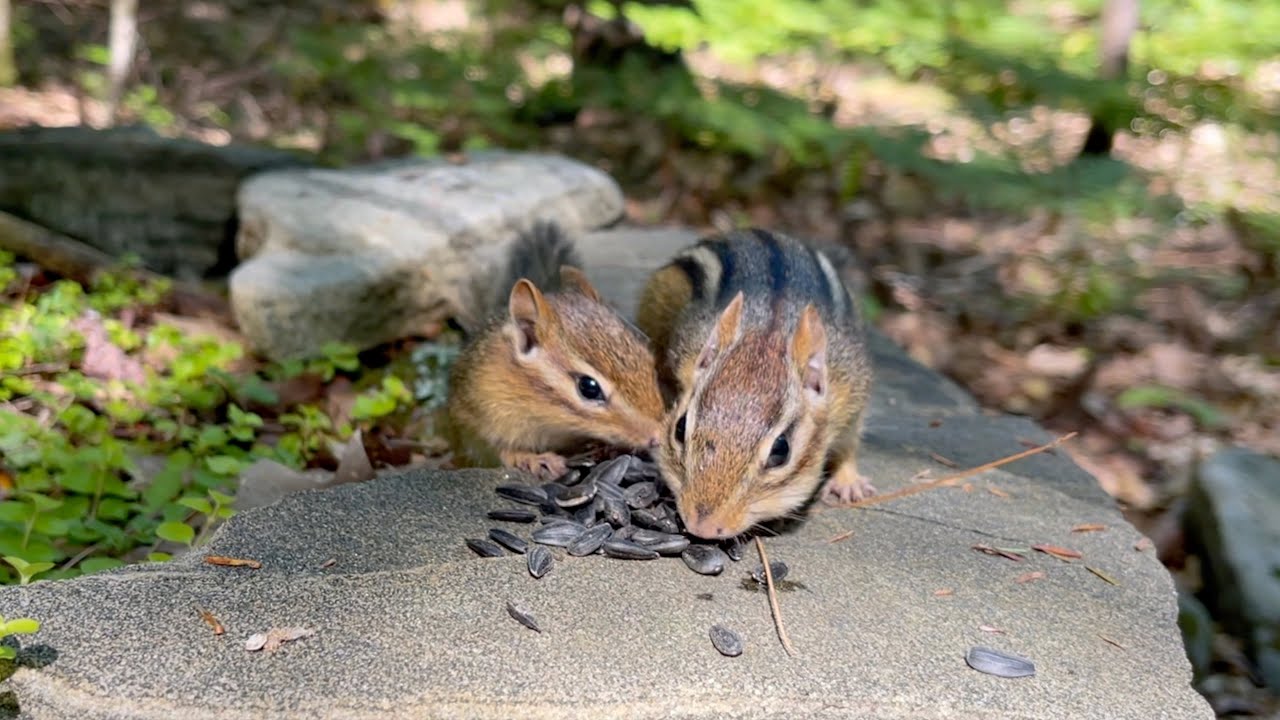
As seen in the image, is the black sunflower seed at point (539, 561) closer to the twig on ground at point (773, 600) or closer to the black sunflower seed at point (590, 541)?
the black sunflower seed at point (590, 541)

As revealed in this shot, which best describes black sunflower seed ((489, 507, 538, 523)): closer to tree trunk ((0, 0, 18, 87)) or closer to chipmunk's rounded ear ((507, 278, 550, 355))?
chipmunk's rounded ear ((507, 278, 550, 355))

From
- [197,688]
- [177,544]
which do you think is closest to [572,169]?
[177,544]

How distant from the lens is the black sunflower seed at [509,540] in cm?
271

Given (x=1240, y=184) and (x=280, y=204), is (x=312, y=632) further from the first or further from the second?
(x=1240, y=184)

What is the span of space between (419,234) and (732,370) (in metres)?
2.87

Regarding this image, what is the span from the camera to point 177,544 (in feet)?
10.9

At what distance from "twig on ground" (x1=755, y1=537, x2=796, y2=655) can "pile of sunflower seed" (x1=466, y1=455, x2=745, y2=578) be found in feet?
0.19

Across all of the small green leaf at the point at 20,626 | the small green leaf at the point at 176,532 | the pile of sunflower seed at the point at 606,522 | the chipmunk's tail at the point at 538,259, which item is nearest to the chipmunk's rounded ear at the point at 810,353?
the pile of sunflower seed at the point at 606,522

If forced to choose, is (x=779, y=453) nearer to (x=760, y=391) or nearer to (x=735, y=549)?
(x=760, y=391)

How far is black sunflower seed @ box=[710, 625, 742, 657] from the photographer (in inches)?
92.4

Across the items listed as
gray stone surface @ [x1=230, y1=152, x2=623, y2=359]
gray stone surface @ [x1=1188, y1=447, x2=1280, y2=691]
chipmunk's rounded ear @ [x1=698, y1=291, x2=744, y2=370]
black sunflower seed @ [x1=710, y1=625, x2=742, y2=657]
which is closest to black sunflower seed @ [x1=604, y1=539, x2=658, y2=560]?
black sunflower seed @ [x1=710, y1=625, x2=742, y2=657]

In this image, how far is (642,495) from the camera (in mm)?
2996

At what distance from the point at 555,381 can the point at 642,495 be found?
63 cm

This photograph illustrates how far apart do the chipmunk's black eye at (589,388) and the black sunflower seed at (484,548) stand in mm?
768
